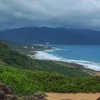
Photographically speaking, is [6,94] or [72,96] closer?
[6,94]

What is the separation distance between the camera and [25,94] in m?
16.2

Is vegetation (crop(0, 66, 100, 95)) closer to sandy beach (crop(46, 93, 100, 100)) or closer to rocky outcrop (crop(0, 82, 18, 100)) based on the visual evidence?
sandy beach (crop(46, 93, 100, 100))

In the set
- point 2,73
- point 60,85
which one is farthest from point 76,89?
point 2,73

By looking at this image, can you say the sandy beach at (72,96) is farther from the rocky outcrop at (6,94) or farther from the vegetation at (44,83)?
the rocky outcrop at (6,94)

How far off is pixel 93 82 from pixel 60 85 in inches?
72.4

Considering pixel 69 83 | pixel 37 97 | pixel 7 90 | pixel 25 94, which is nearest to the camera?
pixel 7 90

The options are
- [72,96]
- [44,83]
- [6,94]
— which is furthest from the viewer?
[44,83]

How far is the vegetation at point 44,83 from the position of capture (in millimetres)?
16938

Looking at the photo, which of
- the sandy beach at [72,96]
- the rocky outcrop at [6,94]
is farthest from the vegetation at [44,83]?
the rocky outcrop at [6,94]

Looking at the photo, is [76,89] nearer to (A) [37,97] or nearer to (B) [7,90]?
(A) [37,97]

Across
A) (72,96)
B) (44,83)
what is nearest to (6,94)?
(72,96)

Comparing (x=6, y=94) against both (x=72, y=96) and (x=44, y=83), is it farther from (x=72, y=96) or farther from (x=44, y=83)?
(x=44, y=83)

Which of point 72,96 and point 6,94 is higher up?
point 6,94

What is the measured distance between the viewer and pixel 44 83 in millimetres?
18953
